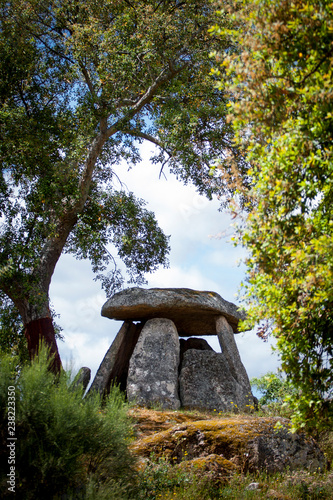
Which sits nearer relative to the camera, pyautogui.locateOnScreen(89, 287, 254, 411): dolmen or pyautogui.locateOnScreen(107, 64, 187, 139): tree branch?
pyautogui.locateOnScreen(89, 287, 254, 411): dolmen

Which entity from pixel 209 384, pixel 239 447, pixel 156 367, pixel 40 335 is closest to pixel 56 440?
pixel 239 447

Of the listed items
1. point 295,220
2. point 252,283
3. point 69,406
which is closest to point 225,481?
point 69,406

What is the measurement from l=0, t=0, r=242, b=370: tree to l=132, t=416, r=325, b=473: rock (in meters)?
4.65

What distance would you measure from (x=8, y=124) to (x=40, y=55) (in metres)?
3.42

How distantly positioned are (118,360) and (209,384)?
10.4 ft

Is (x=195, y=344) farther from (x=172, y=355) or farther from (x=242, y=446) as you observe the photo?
(x=242, y=446)

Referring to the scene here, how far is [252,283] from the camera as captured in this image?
6.89 metres

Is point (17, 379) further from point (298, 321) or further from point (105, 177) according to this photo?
point (105, 177)

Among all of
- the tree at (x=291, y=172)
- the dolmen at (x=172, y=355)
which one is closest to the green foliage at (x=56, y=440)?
the tree at (x=291, y=172)

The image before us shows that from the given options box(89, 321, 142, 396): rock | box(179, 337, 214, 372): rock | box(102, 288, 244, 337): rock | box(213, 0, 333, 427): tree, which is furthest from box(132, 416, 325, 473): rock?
box(179, 337, 214, 372): rock

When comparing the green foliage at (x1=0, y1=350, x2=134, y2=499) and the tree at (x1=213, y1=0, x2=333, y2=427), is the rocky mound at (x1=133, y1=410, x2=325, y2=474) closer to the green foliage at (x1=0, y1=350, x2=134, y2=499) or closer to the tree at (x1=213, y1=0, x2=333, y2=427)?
the green foliage at (x1=0, y1=350, x2=134, y2=499)

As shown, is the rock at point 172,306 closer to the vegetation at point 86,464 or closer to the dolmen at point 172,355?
the dolmen at point 172,355

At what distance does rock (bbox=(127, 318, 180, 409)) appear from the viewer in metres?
13.4

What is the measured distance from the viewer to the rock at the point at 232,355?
14.5 metres
